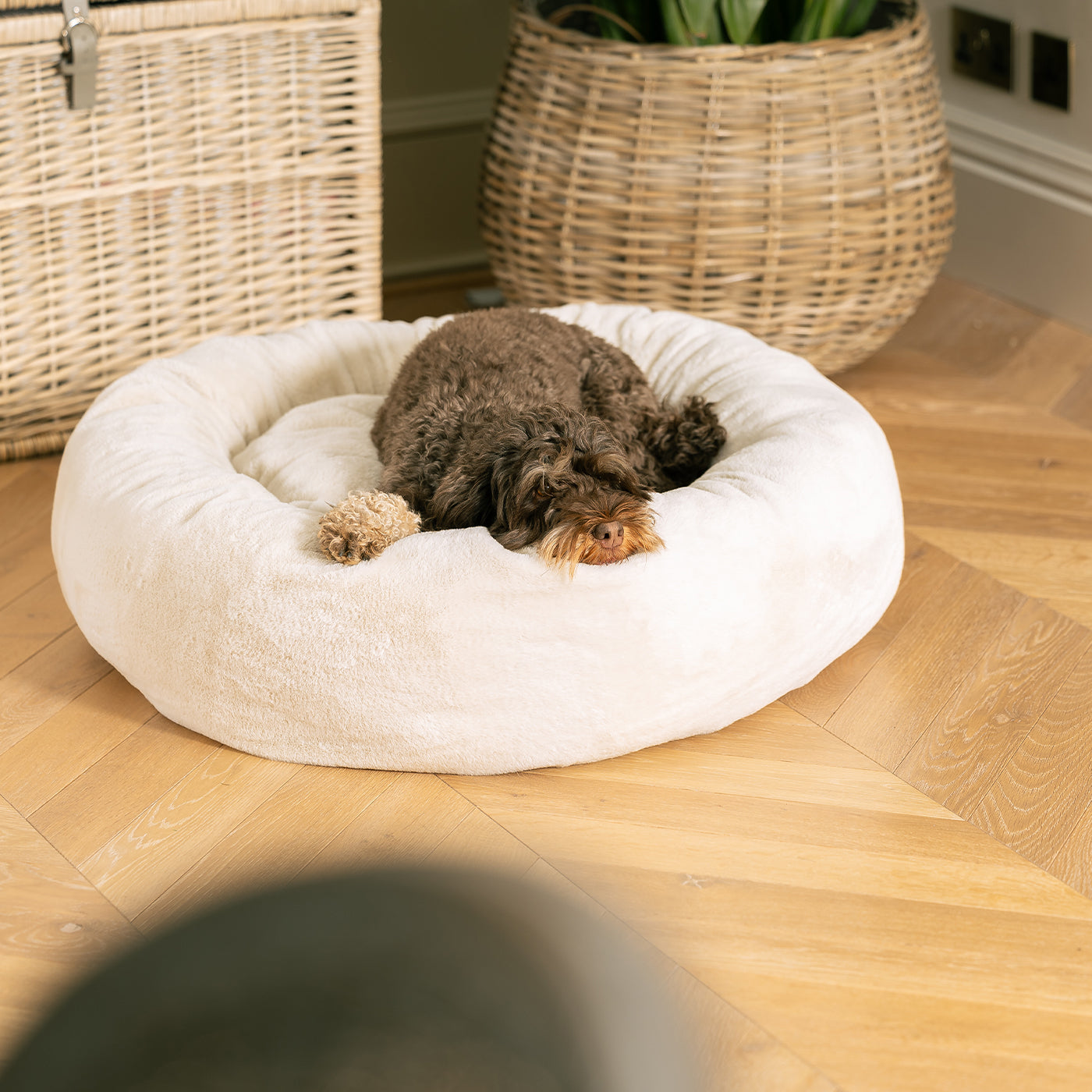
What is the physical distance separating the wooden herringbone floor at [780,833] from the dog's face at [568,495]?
32cm

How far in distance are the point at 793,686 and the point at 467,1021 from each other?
1.41 metres

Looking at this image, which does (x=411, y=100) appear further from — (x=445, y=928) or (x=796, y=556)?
(x=445, y=928)

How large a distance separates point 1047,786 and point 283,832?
38.3 inches

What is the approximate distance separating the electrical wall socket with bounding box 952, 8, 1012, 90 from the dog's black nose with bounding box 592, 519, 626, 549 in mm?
2120

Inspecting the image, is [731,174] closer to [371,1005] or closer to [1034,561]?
[1034,561]

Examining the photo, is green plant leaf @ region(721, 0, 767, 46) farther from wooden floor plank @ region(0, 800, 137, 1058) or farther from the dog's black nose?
wooden floor plank @ region(0, 800, 137, 1058)

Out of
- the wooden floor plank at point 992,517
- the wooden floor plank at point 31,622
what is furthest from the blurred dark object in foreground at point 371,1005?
the wooden floor plank at point 992,517

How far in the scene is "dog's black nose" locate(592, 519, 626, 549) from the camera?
1432mm

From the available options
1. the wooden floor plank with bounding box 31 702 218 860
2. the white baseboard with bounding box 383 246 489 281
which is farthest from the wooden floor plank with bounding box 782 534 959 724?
the white baseboard with bounding box 383 246 489 281

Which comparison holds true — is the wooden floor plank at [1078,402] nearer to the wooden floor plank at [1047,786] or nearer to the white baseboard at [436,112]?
the wooden floor plank at [1047,786]

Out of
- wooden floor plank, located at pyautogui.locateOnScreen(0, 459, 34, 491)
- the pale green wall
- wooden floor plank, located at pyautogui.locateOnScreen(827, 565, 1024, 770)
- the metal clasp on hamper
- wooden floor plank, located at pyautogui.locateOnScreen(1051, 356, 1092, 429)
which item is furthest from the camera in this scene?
the pale green wall

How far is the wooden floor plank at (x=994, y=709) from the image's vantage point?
1.56m

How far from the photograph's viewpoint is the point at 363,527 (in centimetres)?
152

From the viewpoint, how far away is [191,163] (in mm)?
2256
